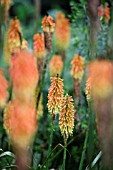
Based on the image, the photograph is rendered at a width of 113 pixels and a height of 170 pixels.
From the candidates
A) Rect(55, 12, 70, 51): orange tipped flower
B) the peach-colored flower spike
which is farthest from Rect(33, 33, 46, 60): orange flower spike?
Rect(55, 12, 70, 51): orange tipped flower

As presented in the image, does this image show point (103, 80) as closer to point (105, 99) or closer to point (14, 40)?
point (105, 99)

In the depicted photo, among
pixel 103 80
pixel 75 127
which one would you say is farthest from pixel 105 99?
pixel 75 127

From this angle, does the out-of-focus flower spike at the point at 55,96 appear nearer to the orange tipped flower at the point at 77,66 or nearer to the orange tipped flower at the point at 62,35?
the orange tipped flower at the point at 77,66

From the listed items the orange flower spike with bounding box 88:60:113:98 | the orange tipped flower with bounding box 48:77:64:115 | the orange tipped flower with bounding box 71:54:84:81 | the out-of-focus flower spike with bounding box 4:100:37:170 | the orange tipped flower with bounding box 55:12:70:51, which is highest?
the orange tipped flower with bounding box 55:12:70:51

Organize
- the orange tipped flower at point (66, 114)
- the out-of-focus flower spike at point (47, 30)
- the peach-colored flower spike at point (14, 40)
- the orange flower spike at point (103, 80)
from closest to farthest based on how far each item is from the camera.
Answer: the orange flower spike at point (103, 80) → the orange tipped flower at point (66, 114) → the out-of-focus flower spike at point (47, 30) → the peach-colored flower spike at point (14, 40)

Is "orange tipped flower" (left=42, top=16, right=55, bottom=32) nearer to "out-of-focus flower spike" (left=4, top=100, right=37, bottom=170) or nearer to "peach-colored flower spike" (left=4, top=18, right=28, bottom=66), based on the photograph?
"peach-colored flower spike" (left=4, top=18, right=28, bottom=66)

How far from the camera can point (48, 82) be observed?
4.08m

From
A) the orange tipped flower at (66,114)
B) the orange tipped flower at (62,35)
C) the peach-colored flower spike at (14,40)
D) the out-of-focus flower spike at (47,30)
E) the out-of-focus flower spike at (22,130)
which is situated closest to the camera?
the out-of-focus flower spike at (22,130)

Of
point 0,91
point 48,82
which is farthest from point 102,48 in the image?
point 0,91

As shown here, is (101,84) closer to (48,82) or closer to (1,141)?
(1,141)

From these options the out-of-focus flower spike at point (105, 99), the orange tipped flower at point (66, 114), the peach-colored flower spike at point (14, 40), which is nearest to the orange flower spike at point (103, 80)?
the out-of-focus flower spike at point (105, 99)

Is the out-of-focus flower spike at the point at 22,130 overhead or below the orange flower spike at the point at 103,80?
below

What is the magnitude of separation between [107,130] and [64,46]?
1949 millimetres

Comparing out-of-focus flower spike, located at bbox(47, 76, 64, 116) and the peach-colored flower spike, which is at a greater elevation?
the peach-colored flower spike
